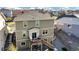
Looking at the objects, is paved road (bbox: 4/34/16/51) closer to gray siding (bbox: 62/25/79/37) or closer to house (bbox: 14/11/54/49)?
house (bbox: 14/11/54/49)

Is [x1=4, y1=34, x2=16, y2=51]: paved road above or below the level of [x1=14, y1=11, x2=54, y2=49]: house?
below

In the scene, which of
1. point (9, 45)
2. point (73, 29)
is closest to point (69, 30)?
point (73, 29)

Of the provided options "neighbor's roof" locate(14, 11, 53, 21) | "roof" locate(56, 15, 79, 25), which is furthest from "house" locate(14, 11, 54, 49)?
"roof" locate(56, 15, 79, 25)

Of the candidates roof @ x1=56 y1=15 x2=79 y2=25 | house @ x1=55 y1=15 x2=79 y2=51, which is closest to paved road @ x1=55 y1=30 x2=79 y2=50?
house @ x1=55 y1=15 x2=79 y2=51

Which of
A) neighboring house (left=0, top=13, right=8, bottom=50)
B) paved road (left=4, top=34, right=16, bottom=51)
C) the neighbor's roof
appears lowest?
paved road (left=4, top=34, right=16, bottom=51)
